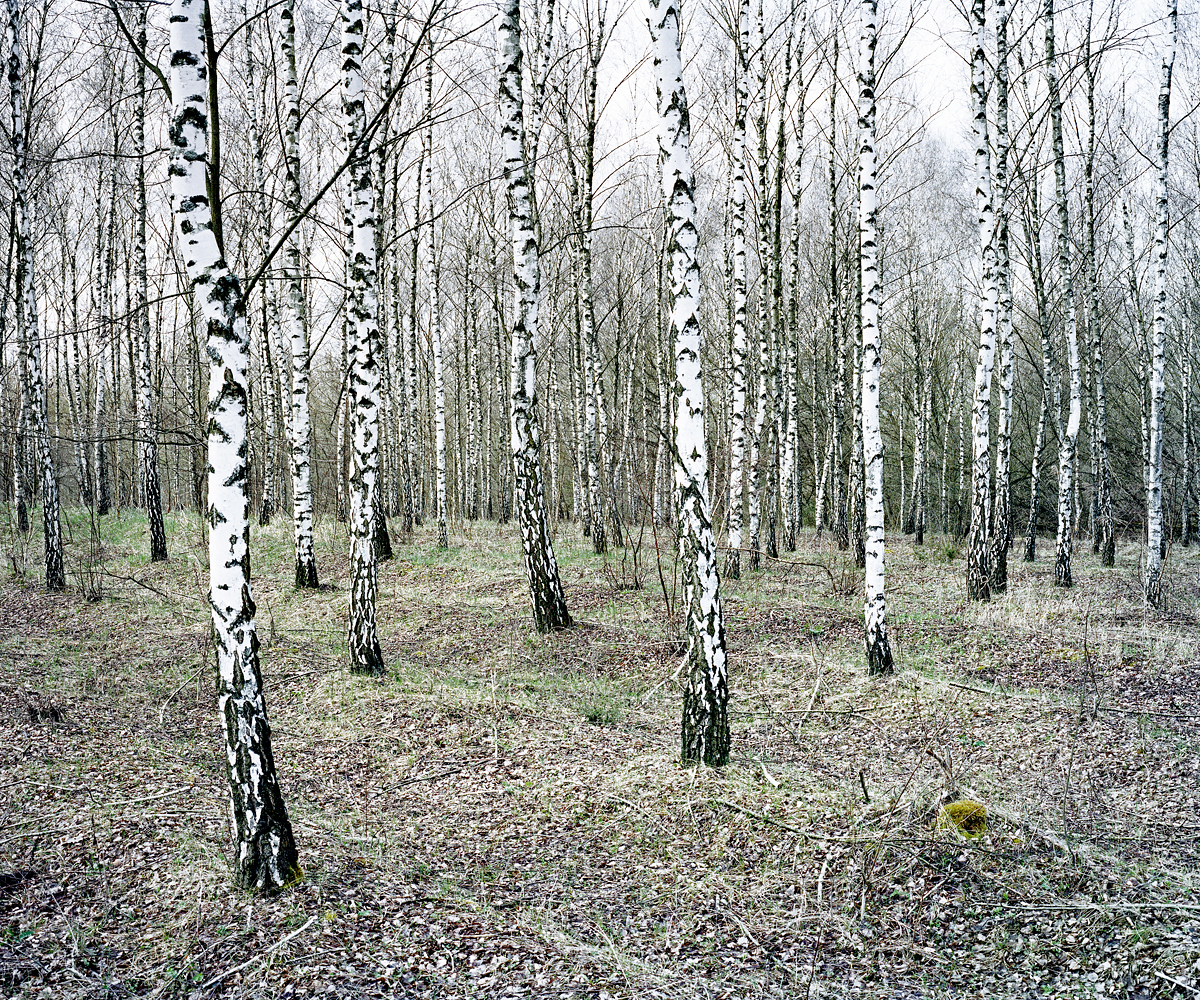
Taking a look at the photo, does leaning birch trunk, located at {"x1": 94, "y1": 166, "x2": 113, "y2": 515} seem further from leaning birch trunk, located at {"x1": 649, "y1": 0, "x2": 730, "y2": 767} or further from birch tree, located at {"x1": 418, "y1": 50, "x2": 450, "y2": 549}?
leaning birch trunk, located at {"x1": 649, "y1": 0, "x2": 730, "y2": 767}

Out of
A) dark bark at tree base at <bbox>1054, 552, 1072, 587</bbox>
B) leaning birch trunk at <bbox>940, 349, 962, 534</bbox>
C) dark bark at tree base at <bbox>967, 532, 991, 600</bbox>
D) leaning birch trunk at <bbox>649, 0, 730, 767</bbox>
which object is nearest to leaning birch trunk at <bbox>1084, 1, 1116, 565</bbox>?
dark bark at tree base at <bbox>1054, 552, 1072, 587</bbox>

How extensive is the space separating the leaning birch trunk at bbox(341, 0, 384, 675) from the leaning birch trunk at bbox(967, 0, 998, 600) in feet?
27.9

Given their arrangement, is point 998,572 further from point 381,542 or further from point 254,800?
point 254,800

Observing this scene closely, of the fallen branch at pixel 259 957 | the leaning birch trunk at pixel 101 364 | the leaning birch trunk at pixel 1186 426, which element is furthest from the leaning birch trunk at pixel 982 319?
the leaning birch trunk at pixel 101 364

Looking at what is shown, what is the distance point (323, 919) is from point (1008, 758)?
17.9 feet

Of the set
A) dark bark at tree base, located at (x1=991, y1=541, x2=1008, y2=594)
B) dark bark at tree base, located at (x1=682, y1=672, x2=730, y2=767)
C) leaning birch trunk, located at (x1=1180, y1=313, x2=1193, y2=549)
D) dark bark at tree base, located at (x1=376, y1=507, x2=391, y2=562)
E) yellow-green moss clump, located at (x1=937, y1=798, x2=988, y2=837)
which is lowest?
yellow-green moss clump, located at (x1=937, y1=798, x2=988, y2=837)

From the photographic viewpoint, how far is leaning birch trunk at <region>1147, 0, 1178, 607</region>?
11.0 m

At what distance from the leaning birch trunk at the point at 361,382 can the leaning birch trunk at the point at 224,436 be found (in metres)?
3.95

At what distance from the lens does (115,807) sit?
539 centimetres

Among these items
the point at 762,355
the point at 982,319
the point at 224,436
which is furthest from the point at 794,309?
the point at 224,436

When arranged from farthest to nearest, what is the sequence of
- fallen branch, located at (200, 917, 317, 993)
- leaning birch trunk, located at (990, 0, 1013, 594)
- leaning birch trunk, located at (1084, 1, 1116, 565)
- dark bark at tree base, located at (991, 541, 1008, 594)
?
leaning birch trunk, located at (1084, 1, 1116, 565) → dark bark at tree base, located at (991, 541, 1008, 594) → leaning birch trunk, located at (990, 0, 1013, 594) → fallen branch, located at (200, 917, 317, 993)

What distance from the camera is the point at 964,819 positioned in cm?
513

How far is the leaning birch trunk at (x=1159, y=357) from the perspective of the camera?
11.0 meters

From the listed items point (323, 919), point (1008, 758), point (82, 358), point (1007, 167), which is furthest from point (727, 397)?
point (82, 358)
